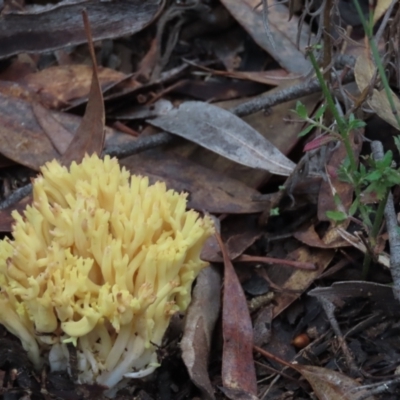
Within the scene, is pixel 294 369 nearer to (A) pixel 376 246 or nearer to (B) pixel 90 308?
(A) pixel 376 246

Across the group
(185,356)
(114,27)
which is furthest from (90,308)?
(114,27)

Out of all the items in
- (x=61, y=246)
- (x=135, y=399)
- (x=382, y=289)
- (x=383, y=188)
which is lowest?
(x=135, y=399)

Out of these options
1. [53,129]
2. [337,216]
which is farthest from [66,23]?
[337,216]

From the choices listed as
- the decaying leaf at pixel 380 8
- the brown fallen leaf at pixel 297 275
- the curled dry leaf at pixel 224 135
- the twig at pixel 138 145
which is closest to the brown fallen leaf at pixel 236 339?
the brown fallen leaf at pixel 297 275

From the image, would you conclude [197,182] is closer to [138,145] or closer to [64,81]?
[138,145]

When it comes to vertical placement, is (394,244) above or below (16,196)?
above

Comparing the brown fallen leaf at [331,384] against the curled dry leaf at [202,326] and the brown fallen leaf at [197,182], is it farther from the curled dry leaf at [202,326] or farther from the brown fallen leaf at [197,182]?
the brown fallen leaf at [197,182]
